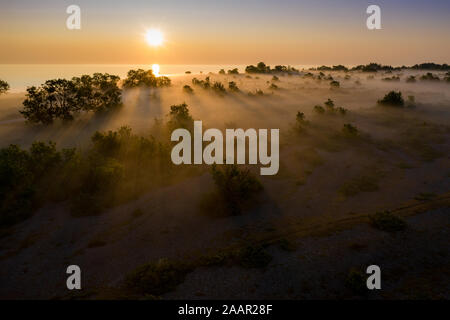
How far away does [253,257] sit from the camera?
34.3ft

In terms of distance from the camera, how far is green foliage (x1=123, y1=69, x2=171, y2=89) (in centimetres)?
4879

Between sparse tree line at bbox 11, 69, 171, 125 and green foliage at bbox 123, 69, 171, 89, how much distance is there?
13.0 m

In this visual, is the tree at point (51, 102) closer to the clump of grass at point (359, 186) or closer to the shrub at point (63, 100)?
the shrub at point (63, 100)

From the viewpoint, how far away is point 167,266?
9.93m

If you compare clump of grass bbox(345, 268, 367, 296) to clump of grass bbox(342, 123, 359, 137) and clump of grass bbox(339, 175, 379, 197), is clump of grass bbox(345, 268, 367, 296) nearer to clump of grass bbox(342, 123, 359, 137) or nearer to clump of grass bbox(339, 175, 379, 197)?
clump of grass bbox(339, 175, 379, 197)

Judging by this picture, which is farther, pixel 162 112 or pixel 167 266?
pixel 162 112

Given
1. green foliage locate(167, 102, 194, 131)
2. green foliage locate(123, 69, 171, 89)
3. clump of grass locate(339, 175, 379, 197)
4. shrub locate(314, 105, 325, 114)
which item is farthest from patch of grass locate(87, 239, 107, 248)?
green foliage locate(123, 69, 171, 89)

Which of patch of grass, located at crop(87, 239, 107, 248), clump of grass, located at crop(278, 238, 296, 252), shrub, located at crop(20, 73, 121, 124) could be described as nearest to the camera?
clump of grass, located at crop(278, 238, 296, 252)

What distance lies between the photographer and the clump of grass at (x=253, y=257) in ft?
33.5

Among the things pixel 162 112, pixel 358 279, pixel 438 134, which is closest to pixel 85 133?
pixel 162 112

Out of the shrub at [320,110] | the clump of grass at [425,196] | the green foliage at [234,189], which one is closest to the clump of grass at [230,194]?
the green foliage at [234,189]
